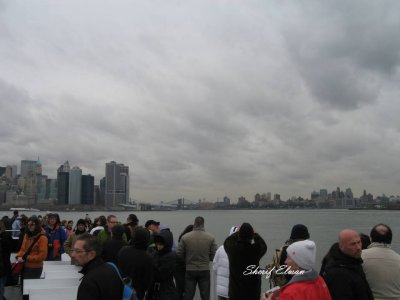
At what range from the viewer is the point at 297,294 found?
2752 mm

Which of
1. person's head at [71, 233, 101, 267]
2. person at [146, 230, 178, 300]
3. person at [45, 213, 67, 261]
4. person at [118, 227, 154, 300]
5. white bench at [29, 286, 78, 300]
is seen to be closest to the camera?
person's head at [71, 233, 101, 267]

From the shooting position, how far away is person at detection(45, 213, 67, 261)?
859 centimetres

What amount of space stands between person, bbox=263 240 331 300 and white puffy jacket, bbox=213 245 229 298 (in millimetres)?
3341

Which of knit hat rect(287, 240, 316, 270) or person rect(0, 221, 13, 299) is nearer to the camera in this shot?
knit hat rect(287, 240, 316, 270)

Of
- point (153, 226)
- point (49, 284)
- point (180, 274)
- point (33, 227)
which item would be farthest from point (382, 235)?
point (33, 227)

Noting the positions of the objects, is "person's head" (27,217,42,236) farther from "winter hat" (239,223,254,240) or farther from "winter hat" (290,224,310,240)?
"winter hat" (290,224,310,240)

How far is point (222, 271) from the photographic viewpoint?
6.36 meters

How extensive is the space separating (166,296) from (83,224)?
155 inches

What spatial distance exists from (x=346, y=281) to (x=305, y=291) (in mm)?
789

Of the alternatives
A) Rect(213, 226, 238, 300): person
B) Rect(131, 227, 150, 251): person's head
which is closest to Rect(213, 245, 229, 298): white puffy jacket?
Rect(213, 226, 238, 300): person

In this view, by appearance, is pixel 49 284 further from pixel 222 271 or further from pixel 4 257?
pixel 222 271

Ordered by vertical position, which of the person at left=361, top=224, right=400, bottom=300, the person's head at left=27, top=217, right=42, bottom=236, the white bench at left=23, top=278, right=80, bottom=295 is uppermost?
the person's head at left=27, top=217, right=42, bottom=236

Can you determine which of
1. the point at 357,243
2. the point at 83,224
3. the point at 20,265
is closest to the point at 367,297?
the point at 357,243

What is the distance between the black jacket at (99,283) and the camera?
3164 millimetres
